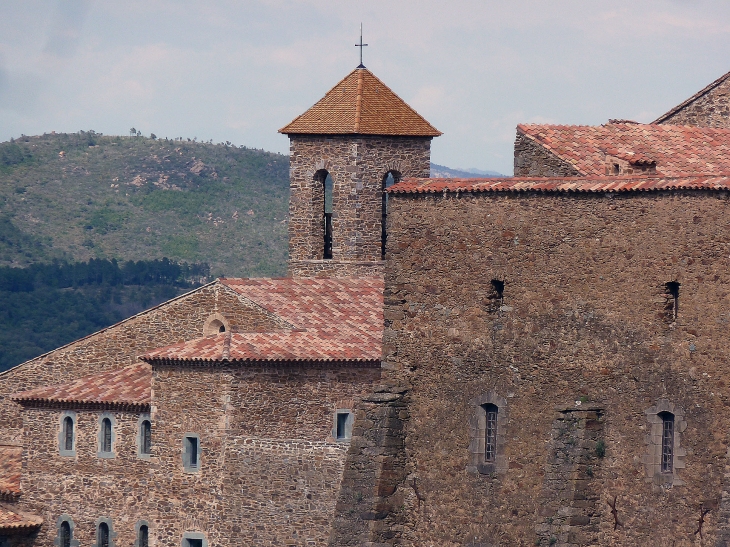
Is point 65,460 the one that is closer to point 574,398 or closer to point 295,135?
point 295,135

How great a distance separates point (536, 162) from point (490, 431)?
4.57m

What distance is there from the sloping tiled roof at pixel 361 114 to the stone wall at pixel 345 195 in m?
0.23

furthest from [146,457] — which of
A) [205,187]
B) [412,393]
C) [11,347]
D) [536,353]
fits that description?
[205,187]

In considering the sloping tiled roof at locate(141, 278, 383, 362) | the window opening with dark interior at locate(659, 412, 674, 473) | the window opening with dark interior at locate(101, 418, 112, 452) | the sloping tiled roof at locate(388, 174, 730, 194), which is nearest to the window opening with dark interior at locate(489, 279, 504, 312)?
the sloping tiled roof at locate(388, 174, 730, 194)

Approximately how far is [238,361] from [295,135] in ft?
35.4

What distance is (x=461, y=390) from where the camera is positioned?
34.3 meters

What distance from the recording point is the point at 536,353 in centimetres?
3322

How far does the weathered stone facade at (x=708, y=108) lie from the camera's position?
139 feet

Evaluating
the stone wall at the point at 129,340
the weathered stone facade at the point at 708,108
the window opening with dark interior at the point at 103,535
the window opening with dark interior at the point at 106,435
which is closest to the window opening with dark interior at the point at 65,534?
the window opening with dark interior at the point at 103,535

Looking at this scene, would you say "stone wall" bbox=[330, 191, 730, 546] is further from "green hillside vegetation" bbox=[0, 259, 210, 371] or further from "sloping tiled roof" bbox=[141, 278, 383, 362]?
"green hillside vegetation" bbox=[0, 259, 210, 371]

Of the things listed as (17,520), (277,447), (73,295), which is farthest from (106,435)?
(73,295)

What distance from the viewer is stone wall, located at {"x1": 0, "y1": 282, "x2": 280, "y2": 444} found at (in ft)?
145

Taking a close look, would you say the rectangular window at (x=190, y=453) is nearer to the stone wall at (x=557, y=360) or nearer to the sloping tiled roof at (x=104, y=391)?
the sloping tiled roof at (x=104, y=391)

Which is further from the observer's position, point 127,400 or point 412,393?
point 127,400
